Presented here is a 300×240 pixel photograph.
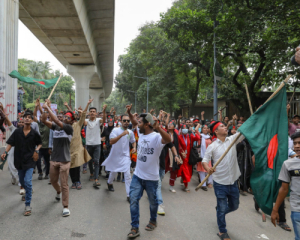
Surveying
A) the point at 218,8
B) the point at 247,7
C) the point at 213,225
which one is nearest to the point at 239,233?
the point at 213,225

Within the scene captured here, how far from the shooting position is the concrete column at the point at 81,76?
2028 centimetres

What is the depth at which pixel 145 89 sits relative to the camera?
34094 millimetres

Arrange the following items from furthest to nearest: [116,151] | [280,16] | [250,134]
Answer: [280,16], [116,151], [250,134]

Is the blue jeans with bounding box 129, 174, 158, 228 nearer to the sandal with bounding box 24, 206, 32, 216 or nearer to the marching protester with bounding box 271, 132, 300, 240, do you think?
the marching protester with bounding box 271, 132, 300, 240

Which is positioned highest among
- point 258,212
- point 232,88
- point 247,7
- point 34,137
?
point 247,7

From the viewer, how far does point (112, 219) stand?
179 inches

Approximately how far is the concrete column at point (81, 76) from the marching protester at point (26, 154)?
52.0 feet

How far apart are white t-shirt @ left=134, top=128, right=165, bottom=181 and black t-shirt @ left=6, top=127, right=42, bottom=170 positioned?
2.14 metres

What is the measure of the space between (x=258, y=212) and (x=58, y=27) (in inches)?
476

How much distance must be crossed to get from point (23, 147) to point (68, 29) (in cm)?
989

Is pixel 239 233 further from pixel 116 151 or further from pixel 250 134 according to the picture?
pixel 116 151

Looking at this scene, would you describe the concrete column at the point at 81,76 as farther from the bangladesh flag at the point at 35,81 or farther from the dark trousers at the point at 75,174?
the dark trousers at the point at 75,174

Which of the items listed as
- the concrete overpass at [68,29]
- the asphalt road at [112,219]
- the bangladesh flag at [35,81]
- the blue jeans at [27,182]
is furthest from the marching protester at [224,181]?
the concrete overpass at [68,29]

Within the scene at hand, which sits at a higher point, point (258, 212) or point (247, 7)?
point (247, 7)
